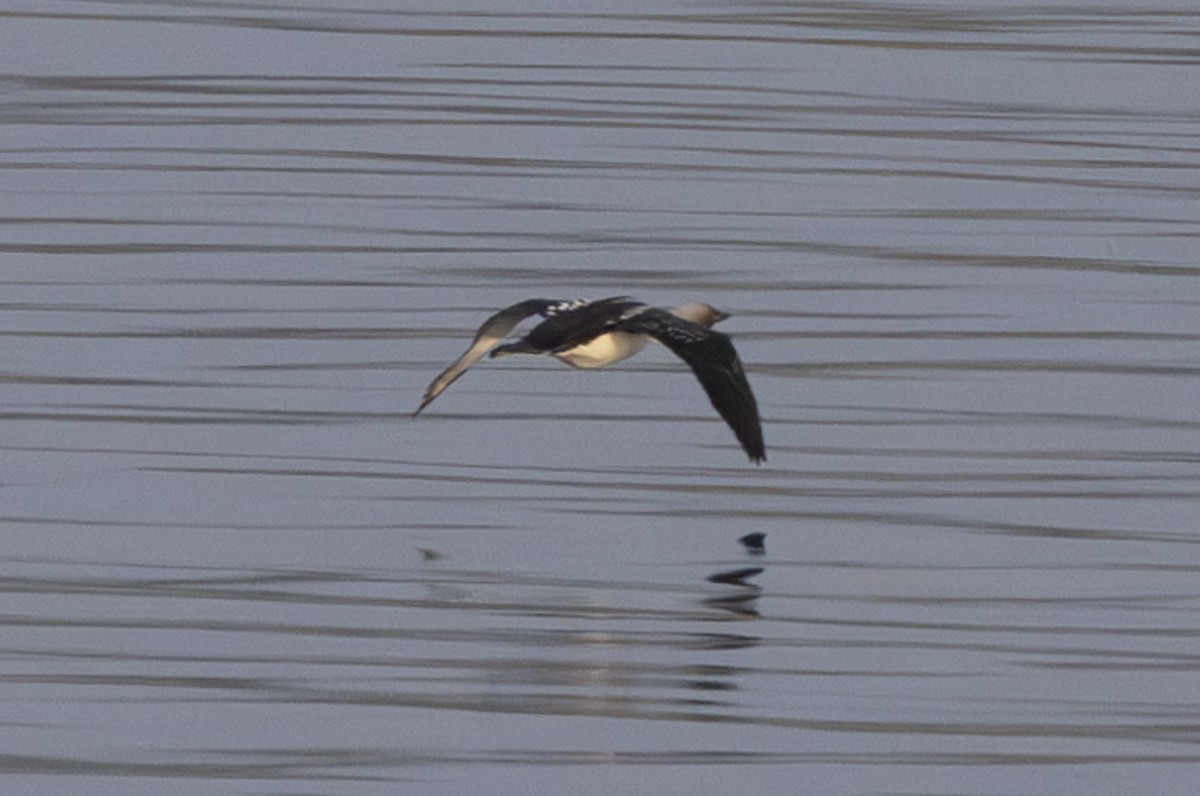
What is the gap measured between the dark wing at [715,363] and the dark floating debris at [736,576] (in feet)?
1.76

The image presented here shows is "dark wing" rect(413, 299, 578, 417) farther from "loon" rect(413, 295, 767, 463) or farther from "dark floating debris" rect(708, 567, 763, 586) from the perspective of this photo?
"dark floating debris" rect(708, 567, 763, 586)

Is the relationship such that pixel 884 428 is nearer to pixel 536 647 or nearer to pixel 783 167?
pixel 536 647

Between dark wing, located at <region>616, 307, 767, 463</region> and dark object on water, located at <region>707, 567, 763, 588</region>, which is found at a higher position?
dark wing, located at <region>616, 307, 767, 463</region>

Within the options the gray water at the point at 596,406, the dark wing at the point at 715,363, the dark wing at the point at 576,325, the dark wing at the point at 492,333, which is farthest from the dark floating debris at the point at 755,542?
the dark wing at the point at 492,333

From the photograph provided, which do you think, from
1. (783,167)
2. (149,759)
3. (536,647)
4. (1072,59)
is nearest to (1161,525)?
(536,647)

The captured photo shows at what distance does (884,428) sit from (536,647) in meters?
2.49

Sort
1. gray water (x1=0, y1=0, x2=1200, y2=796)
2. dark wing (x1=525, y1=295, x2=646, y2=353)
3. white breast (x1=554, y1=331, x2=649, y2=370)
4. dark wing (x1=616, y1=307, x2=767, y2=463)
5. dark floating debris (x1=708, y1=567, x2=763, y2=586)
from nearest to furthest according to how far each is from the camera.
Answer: gray water (x1=0, y1=0, x2=1200, y2=796) < dark floating debris (x1=708, y1=567, x2=763, y2=586) < dark wing (x1=525, y1=295, x2=646, y2=353) < dark wing (x1=616, y1=307, x2=767, y2=463) < white breast (x1=554, y1=331, x2=649, y2=370)

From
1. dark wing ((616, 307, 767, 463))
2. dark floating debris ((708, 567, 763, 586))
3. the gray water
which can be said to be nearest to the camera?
the gray water

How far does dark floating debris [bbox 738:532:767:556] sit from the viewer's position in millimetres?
9359

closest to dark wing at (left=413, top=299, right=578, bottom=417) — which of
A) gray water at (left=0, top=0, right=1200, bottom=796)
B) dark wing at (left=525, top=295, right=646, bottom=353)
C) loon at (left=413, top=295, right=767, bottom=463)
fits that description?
loon at (left=413, top=295, right=767, bottom=463)

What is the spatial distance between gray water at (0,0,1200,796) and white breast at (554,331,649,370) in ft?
1.21

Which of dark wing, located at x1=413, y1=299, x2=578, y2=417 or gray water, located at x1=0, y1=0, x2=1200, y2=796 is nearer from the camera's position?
gray water, located at x1=0, y1=0, x2=1200, y2=796

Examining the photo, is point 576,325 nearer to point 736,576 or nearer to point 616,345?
point 616,345

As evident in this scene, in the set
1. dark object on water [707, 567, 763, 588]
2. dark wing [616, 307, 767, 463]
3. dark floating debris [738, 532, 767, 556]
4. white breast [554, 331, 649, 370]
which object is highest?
white breast [554, 331, 649, 370]
